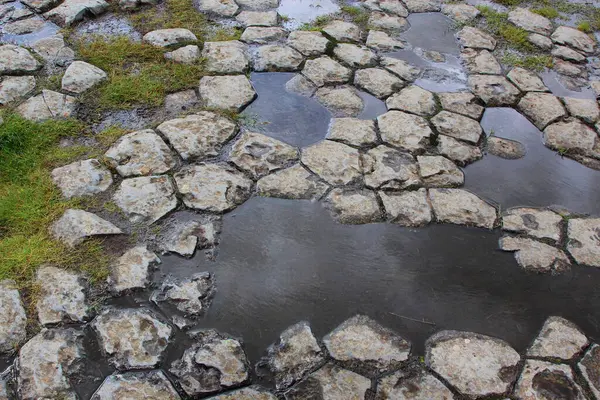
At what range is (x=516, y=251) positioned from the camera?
278 centimetres

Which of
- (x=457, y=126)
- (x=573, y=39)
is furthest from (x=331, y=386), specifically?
(x=573, y=39)

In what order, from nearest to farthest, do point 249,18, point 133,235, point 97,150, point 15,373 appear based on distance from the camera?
point 15,373, point 133,235, point 97,150, point 249,18

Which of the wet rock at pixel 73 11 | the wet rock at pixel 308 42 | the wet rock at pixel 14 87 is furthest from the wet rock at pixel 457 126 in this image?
the wet rock at pixel 73 11

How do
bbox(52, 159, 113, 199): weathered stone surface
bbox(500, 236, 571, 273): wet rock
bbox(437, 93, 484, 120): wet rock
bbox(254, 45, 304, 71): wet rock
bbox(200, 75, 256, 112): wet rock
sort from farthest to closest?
1. bbox(254, 45, 304, 71): wet rock
2. bbox(437, 93, 484, 120): wet rock
3. bbox(200, 75, 256, 112): wet rock
4. bbox(52, 159, 113, 199): weathered stone surface
5. bbox(500, 236, 571, 273): wet rock

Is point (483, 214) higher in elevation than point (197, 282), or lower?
higher

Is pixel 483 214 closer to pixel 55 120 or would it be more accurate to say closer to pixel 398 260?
pixel 398 260

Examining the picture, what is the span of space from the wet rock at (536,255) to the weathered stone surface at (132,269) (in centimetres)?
197

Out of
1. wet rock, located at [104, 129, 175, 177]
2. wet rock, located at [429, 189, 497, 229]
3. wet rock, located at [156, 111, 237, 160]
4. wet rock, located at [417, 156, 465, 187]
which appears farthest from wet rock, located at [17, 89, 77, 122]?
wet rock, located at [429, 189, 497, 229]

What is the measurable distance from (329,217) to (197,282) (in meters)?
0.87

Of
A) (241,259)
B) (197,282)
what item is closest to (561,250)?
(241,259)

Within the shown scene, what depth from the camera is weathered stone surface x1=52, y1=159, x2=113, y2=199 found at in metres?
2.87

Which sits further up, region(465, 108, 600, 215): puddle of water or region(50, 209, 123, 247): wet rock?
region(465, 108, 600, 215): puddle of water

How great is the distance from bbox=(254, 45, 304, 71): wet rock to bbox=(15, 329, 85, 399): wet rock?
8.45ft

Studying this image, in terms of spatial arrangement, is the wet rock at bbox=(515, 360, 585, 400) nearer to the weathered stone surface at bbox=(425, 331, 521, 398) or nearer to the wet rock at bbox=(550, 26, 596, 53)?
the weathered stone surface at bbox=(425, 331, 521, 398)
